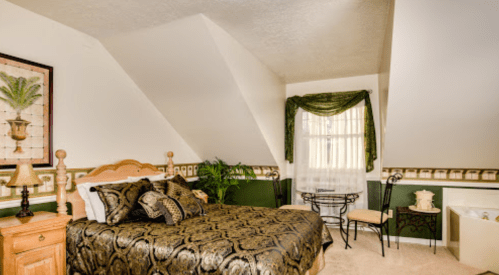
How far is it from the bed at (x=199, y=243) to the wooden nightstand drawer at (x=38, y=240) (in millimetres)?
147

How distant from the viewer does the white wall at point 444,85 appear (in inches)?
91.7

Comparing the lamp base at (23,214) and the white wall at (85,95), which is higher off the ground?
the white wall at (85,95)

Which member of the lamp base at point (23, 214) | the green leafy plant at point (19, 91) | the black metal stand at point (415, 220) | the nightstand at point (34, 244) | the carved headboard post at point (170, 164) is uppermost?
the green leafy plant at point (19, 91)

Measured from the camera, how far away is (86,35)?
10.9ft

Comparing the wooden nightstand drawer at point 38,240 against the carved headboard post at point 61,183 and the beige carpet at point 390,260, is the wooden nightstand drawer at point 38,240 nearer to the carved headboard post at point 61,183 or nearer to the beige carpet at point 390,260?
the carved headboard post at point 61,183

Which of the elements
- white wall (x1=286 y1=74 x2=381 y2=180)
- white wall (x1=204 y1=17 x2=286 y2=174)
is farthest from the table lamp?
white wall (x1=286 y1=74 x2=381 y2=180)

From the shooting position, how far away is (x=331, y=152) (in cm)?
495

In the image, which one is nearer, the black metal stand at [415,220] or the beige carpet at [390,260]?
the beige carpet at [390,260]

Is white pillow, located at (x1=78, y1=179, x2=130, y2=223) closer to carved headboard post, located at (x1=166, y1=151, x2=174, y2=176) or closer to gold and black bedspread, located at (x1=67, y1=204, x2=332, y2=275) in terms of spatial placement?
gold and black bedspread, located at (x1=67, y1=204, x2=332, y2=275)

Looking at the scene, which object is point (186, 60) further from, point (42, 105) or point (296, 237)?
point (296, 237)

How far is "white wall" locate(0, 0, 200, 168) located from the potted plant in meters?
0.23

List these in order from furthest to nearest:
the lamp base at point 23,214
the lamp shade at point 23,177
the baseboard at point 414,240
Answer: the baseboard at point 414,240, the lamp base at point 23,214, the lamp shade at point 23,177

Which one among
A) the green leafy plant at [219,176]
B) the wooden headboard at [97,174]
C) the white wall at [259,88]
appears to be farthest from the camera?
the green leafy plant at [219,176]

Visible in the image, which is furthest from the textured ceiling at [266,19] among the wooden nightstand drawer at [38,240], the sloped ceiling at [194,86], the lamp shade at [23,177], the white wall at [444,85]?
the wooden nightstand drawer at [38,240]
